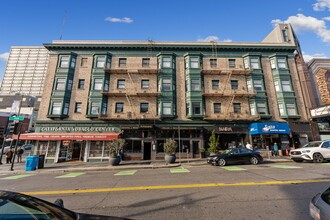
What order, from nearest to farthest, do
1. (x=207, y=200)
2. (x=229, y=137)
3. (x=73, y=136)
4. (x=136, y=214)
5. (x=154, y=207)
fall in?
(x=136, y=214), (x=154, y=207), (x=207, y=200), (x=73, y=136), (x=229, y=137)

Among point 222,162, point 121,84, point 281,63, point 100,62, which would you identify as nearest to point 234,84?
point 281,63

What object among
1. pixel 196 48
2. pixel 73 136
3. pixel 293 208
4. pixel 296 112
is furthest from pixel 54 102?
pixel 296 112

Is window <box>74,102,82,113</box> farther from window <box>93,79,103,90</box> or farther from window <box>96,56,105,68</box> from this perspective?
window <box>96,56,105,68</box>

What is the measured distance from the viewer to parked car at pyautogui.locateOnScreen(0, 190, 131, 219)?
1.83 m

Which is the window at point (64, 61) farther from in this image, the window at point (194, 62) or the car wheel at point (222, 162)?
the car wheel at point (222, 162)

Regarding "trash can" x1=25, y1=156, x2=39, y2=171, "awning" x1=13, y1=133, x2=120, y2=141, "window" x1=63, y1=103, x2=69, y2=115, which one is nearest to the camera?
"trash can" x1=25, y1=156, x2=39, y2=171

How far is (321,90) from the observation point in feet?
75.5

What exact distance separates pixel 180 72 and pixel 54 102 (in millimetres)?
17832

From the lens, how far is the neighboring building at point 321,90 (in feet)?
70.1

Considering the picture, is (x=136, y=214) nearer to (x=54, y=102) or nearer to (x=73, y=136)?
(x=73, y=136)

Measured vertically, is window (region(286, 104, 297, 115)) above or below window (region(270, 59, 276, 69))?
below

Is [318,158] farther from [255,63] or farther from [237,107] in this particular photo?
[255,63]

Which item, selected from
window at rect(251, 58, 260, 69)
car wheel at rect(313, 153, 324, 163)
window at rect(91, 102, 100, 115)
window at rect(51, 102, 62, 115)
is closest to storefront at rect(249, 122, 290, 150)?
car wheel at rect(313, 153, 324, 163)

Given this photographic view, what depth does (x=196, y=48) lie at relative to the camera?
24828 mm
